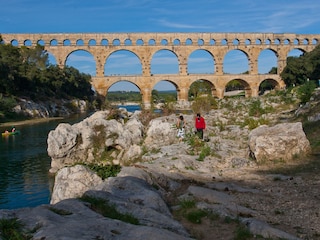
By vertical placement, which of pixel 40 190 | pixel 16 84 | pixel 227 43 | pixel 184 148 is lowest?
pixel 40 190

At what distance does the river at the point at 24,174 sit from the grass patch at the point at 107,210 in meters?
5.84

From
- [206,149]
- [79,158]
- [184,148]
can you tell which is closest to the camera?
[206,149]

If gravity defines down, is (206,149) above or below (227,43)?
below

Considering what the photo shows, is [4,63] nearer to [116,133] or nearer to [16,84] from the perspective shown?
[16,84]

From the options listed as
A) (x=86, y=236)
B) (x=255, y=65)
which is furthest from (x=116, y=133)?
(x=255, y=65)

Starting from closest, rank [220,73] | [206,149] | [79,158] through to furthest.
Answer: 1. [206,149]
2. [79,158]
3. [220,73]

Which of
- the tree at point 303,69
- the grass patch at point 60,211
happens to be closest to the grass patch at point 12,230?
the grass patch at point 60,211

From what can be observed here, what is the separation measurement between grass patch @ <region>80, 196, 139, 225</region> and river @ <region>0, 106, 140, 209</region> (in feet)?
19.2

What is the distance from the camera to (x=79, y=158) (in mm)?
13922

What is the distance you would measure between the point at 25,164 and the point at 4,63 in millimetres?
23967

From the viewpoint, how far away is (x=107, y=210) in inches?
180

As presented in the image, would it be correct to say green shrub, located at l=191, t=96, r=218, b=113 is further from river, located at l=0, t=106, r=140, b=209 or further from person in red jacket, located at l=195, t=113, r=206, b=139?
person in red jacket, located at l=195, t=113, r=206, b=139

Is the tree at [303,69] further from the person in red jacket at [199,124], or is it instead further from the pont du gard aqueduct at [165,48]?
the person in red jacket at [199,124]

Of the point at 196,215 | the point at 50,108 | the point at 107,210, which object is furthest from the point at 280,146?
the point at 50,108
